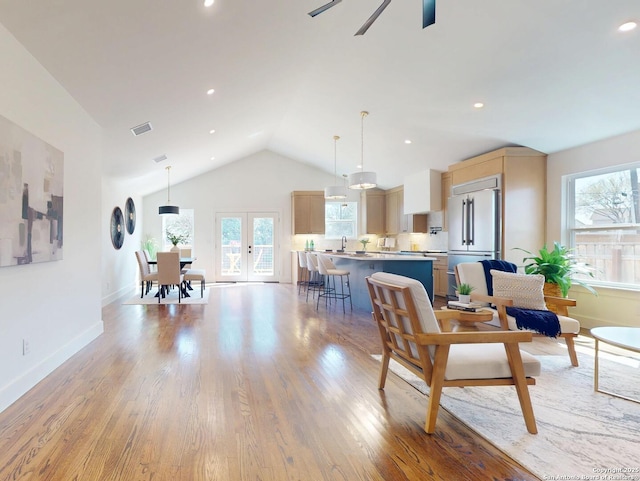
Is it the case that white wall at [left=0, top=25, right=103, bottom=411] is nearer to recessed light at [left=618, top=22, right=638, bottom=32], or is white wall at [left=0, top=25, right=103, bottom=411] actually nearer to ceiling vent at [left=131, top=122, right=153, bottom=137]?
ceiling vent at [left=131, top=122, right=153, bottom=137]

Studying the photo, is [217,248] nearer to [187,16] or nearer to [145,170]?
[145,170]

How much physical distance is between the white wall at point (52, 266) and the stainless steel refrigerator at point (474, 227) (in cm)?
534

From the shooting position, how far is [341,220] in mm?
10258

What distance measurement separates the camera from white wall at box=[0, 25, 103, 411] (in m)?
2.51

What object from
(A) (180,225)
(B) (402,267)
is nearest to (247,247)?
(A) (180,225)

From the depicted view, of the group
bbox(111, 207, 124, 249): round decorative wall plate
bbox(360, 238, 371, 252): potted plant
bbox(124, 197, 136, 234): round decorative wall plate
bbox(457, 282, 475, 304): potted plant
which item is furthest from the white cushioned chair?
bbox(124, 197, 136, 234): round decorative wall plate

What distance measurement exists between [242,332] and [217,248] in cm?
576

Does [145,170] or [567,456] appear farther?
[145,170]

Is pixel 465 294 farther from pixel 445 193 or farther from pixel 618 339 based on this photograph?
pixel 445 193

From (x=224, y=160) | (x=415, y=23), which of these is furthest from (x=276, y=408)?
(x=224, y=160)

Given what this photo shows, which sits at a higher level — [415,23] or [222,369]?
[415,23]

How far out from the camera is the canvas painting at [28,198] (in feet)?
7.84

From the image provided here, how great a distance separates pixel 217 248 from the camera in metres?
9.88

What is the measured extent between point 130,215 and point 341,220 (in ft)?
17.4
